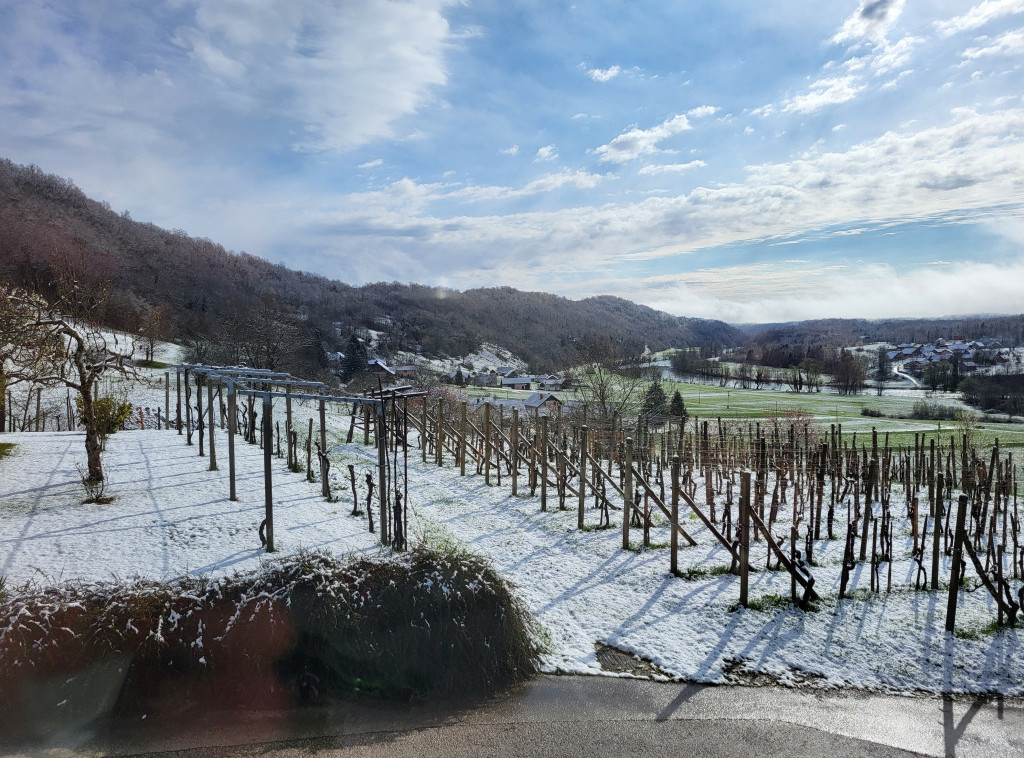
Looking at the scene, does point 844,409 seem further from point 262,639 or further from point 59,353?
point 262,639

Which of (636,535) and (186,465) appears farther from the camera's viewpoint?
(186,465)

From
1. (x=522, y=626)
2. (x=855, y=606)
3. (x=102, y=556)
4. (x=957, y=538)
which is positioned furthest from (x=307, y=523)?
(x=957, y=538)

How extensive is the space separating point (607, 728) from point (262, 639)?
314 cm

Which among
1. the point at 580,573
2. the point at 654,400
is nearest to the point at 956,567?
the point at 580,573

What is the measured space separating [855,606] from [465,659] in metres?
4.81

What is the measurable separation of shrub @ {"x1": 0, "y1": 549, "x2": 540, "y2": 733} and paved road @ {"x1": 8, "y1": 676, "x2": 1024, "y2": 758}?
0.27m

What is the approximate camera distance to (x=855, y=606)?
718cm

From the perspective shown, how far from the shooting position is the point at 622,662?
5.98 meters

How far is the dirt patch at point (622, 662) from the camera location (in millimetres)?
5797

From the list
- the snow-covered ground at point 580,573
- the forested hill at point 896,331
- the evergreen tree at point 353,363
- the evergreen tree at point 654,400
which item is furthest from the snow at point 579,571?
the forested hill at point 896,331

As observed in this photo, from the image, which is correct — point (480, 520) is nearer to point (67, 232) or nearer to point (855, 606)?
point (855, 606)

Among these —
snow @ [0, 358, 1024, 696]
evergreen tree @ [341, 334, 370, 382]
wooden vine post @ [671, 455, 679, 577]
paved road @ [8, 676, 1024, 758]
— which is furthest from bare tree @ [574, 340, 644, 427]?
paved road @ [8, 676, 1024, 758]

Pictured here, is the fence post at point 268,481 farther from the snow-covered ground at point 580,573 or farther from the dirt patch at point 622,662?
the dirt patch at point 622,662

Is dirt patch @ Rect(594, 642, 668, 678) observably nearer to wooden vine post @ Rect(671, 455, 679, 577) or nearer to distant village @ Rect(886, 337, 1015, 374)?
wooden vine post @ Rect(671, 455, 679, 577)
